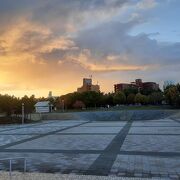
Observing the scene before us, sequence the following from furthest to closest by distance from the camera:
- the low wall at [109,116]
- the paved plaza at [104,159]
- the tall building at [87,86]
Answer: the tall building at [87,86] < the low wall at [109,116] < the paved plaza at [104,159]

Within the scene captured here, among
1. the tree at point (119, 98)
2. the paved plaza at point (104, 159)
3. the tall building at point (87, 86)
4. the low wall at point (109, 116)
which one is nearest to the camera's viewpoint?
the paved plaza at point (104, 159)

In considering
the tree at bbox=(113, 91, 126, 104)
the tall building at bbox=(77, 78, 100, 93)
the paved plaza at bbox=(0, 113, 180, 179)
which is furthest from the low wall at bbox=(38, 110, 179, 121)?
the tall building at bbox=(77, 78, 100, 93)

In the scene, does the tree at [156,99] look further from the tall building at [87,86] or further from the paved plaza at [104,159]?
the paved plaza at [104,159]

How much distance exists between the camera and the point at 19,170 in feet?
32.6

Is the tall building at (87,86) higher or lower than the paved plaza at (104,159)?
higher

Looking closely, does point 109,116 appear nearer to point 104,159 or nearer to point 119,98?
point 104,159

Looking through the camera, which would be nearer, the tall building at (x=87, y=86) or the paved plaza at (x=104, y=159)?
the paved plaza at (x=104, y=159)

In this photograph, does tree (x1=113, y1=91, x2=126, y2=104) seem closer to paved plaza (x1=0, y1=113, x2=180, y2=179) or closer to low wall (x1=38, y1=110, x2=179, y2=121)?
low wall (x1=38, y1=110, x2=179, y2=121)

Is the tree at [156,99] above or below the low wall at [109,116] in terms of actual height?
above

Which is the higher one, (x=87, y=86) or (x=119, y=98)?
(x=87, y=86)

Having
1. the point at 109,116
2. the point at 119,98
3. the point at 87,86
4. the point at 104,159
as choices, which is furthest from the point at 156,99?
the point at 104,159

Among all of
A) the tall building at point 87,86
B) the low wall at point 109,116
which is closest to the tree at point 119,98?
the tall building at point 87,86

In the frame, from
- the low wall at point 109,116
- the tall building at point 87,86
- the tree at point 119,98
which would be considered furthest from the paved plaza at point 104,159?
the tall building at point 87,86

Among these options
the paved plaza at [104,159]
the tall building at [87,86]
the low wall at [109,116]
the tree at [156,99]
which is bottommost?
the paved plaza at [104,159]
